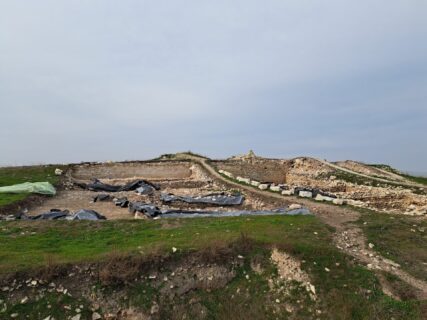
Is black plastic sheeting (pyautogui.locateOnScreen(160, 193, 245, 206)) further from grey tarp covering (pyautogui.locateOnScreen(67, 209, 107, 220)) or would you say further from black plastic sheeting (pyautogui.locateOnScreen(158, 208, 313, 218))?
grey tarp covering (pyautogui.locateOnScreen(67, 209, 107, 220))

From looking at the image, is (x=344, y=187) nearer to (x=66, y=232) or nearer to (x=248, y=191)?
(x=248, y=191)

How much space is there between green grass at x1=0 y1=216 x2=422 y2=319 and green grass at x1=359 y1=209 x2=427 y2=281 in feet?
4.47

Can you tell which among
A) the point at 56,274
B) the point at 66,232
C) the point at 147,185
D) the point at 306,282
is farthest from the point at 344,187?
the point at 56,274

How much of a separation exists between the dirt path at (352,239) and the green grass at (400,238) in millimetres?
259

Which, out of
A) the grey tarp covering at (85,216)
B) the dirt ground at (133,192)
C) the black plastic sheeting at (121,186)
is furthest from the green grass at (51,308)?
the black plastic sheeting at (121,186)

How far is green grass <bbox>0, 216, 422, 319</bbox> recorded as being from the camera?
29.0 feet

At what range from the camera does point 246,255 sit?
10469mm

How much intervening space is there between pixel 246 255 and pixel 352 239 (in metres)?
3.63

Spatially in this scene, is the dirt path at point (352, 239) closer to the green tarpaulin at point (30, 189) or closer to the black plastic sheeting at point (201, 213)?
the black plastic sheeting at point (201, 213)

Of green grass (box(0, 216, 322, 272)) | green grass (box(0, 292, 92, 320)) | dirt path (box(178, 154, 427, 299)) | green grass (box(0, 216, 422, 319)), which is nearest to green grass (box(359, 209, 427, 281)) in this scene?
dirt path (box(178, 154, 427, 299))

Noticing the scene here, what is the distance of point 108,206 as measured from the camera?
1867 cm

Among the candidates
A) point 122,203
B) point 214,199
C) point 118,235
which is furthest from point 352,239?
point 122,203

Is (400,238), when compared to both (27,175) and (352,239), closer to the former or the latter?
(352,239)

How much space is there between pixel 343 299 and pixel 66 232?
8.47 m
